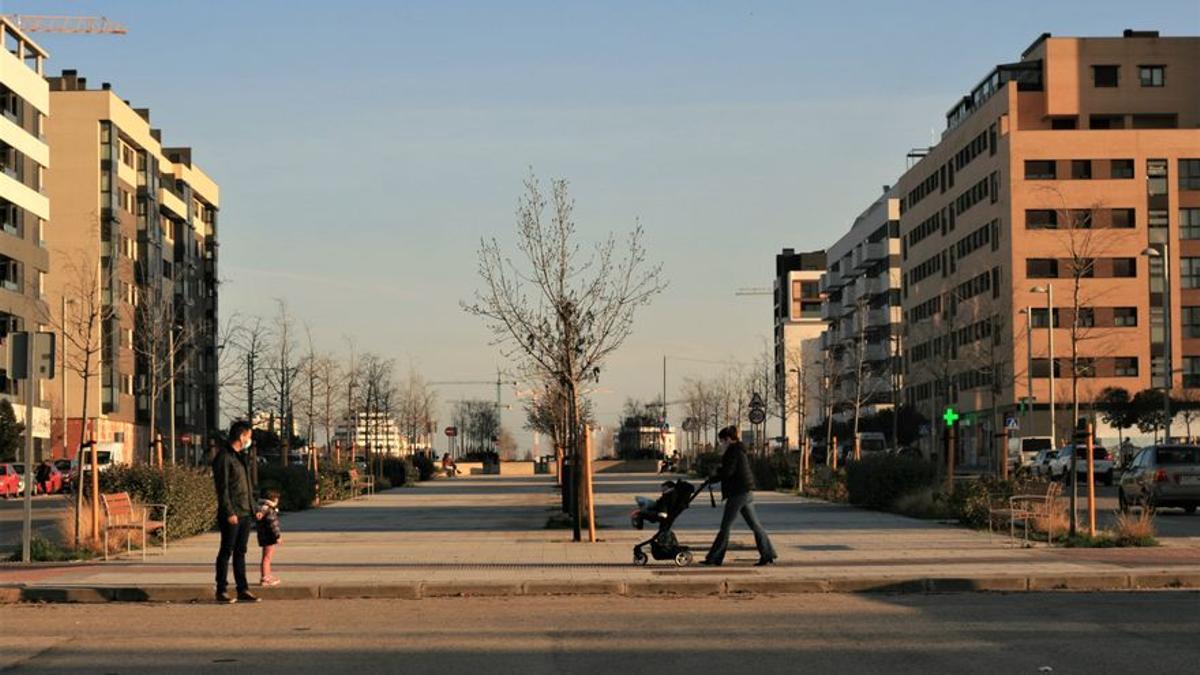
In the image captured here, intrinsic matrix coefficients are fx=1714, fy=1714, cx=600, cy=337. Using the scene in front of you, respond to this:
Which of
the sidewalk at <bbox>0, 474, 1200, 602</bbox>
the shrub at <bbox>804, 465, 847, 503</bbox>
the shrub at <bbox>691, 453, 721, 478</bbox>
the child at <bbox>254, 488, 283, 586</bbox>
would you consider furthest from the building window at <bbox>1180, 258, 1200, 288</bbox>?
the child at <bbox>254, 488, 283, 586</bbox>

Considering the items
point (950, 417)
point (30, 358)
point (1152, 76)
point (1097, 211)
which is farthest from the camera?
point (1152, 76)

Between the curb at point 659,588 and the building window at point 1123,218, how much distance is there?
82423 mm

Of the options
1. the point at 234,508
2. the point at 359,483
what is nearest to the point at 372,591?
the point at 234,508

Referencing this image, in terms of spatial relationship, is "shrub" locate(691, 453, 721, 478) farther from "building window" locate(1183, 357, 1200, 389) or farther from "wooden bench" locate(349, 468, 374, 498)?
"building window" locate(1183, 357, 1200, 389)

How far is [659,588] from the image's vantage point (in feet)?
62.1

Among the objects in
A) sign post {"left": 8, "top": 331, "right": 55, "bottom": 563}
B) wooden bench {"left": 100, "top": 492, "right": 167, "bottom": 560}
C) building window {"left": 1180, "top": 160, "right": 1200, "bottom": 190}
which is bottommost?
wooden bench {"left": 100, "top": 492, "right": 167, "bottom": 560}

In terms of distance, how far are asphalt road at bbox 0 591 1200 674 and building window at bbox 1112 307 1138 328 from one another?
82.5m

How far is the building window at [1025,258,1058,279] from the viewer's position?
97.9 m

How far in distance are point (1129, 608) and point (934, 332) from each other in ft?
330

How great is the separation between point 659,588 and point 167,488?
12.4 metres

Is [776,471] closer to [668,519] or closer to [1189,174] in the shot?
[668,519]

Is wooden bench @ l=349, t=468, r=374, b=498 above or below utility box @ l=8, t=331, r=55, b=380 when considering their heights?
below

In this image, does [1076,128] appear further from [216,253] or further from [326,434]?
[216,253]

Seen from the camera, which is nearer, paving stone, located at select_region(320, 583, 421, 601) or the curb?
the curb
